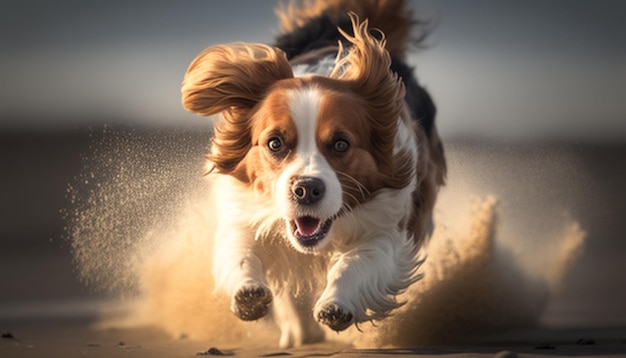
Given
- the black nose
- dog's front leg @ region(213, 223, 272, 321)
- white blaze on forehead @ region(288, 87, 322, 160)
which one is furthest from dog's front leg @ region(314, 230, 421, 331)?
white blaze on forehead @ region(288, 87, 322, 160)

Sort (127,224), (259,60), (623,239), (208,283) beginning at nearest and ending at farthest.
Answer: (259,60), (208,283), (127,224), (623,239)

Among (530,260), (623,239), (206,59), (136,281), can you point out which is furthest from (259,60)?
(623,239)

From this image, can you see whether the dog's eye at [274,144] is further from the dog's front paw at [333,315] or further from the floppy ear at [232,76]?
the dog's front paw at [333,315]

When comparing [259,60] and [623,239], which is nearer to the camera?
[259,60]

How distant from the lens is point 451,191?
9445 mm

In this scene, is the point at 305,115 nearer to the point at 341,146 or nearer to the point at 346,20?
the point at 341,146

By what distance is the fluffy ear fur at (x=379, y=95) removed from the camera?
8.07 m

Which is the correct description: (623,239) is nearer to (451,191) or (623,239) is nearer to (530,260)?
(530,260)

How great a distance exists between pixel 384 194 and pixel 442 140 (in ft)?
4.93

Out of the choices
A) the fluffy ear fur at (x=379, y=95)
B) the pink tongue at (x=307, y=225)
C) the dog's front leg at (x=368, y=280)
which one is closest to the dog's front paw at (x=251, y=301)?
the dog's front leg at (x=368, y=280)

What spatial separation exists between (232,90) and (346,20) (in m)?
1.39

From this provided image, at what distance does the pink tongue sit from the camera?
7711 millimetres

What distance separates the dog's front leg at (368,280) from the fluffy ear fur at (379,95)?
395 mm

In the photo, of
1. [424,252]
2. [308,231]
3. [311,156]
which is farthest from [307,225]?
[424,252]
